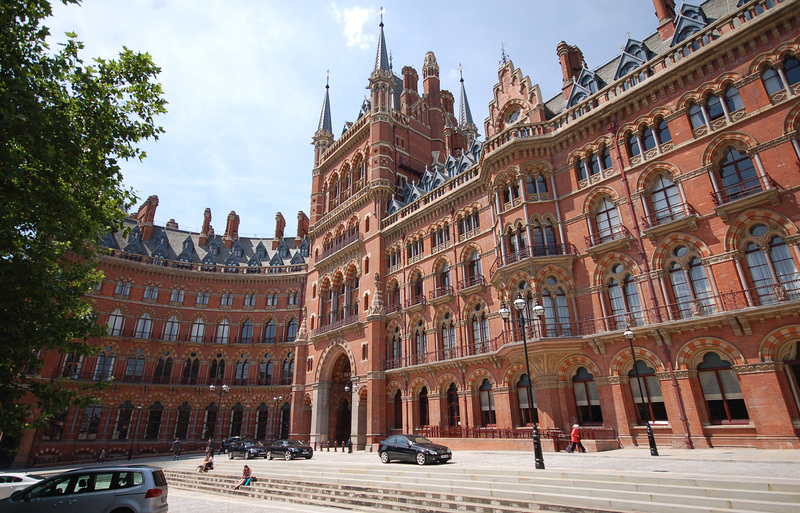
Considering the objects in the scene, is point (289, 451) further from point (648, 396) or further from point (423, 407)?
point (648, 396)

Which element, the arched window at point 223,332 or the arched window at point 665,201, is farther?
the arched window at point 223,332

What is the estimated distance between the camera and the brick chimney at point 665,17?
24188 mm

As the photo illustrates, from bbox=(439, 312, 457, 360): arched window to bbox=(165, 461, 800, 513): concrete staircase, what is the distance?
41.4 feet

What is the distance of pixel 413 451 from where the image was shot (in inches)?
726

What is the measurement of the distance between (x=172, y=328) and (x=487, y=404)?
3734cm

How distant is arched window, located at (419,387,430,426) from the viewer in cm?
3078

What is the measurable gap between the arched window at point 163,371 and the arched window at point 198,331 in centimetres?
326

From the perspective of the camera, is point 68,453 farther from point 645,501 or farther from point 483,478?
point 645,501

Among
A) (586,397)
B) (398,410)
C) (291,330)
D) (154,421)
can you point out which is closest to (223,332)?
(291,330)

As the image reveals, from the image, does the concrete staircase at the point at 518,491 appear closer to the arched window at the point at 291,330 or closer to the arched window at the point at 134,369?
the arched window at the point at 291,330

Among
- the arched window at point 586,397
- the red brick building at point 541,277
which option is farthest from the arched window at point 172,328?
the arched window at point 586,397

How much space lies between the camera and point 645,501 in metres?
9.70

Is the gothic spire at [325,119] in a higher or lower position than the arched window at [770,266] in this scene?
higher

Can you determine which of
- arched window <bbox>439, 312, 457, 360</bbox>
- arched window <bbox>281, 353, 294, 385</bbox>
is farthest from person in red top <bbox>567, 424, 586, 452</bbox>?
arched window <bbox>281, 353, 294, 385</bbox>
